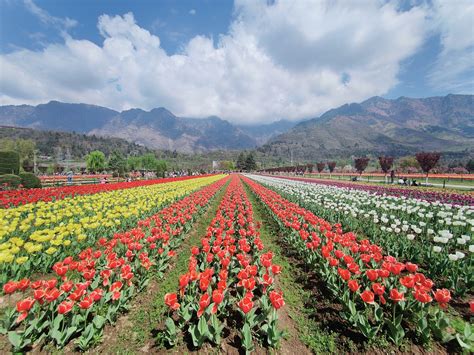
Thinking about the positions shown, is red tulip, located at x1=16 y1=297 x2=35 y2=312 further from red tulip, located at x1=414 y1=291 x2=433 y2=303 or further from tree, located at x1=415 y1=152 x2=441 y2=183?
tree, located at x1=415 y1=152 x2=441 y2=183

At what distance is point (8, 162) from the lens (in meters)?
22.2

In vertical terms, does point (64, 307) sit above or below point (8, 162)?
below

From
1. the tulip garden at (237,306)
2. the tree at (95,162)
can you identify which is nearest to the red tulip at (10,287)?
the tulip garden at (237,306)

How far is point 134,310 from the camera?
4.27m

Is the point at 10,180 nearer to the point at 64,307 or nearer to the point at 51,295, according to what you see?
the point at 51,295

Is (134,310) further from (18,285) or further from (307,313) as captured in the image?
(307,313)

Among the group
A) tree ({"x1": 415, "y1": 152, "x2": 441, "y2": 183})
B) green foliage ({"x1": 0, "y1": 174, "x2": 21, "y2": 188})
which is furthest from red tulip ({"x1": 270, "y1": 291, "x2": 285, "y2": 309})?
tree ({"x1": 415, "y1": 152, "x2": 441, "y2": 183})

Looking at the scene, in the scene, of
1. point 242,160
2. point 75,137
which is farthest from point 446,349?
point 75,137

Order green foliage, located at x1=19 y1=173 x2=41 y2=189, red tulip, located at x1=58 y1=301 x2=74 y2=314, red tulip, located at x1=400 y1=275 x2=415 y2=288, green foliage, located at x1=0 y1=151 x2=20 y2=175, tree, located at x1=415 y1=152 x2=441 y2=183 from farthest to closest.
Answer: tree, located at x1=415 y1=152 x2=441 y2=183
green foliage, located at x1=0 y1=151 x2=20 y2=175
green foliage, located at x1=19 y1=173 x2=41 y2=189
red tulip, located at x1=400 y1=275 x2=415 y2=288
red tulip, located at x1=58 y1=301 x2=74 y2=314

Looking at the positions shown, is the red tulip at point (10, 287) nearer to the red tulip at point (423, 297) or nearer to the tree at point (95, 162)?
the red tulip at point (423, 297)

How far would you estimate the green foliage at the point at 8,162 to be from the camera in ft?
71.7

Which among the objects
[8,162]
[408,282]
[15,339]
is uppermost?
[8,162]

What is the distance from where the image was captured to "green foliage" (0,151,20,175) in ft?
71.7

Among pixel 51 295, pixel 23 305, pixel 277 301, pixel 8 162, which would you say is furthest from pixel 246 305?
pixel 8 162
